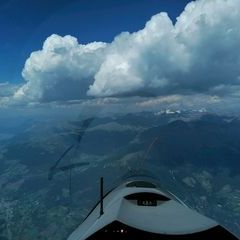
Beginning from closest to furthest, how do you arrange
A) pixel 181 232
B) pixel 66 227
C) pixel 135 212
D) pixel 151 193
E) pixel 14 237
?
pixel 181 232
pixel 135 212
pixel 151 193
pixel 14 237
pixel 66 227

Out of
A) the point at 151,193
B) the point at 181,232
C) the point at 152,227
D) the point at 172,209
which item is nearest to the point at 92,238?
the point at 152,227

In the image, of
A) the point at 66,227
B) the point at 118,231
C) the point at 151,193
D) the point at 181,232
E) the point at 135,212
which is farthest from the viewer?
the point at 66,227

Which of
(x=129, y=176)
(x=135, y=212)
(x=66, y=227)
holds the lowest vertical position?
(x=66, y=227)

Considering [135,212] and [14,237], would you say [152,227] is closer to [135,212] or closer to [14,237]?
[135,212]

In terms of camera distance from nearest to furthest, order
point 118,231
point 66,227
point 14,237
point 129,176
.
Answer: point 118,231, point 129,176, point 14,237, point 66,227

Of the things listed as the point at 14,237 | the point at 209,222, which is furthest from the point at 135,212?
the point at 14,237

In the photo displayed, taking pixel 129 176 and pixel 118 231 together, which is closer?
pixel 118 231

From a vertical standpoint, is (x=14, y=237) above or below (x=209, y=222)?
below

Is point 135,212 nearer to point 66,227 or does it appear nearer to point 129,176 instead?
point 129,176

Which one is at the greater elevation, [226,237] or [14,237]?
[226,237]
